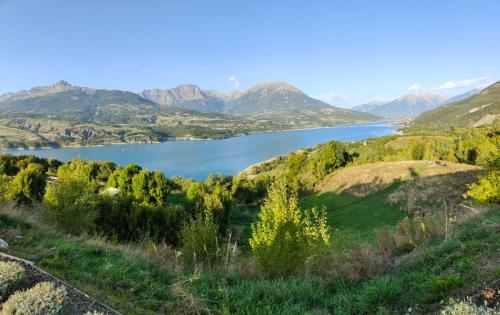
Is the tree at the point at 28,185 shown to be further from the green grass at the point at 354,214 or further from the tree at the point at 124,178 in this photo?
the green grass at the point at 354,214

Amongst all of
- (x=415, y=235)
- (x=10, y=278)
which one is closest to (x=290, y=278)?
(x=415, y=235)

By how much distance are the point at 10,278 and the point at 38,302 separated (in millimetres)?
1020

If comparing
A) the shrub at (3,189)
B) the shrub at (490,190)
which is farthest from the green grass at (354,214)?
the shrub at (3,189)

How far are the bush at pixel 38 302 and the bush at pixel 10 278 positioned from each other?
0.45 meters

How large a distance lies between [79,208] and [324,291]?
12979 mm

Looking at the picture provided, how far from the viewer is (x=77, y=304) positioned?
5.06m

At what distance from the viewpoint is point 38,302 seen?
4.47 metres

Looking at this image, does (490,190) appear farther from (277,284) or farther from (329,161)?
(329,161)

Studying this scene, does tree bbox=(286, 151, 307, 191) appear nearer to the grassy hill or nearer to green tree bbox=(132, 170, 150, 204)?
green tree bbox=(132, 170, 150, 204)

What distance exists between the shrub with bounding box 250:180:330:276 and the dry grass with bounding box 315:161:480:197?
24084 mm

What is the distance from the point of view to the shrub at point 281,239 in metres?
7.78

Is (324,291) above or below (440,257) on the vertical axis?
below

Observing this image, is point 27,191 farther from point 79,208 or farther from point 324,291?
point 324,291

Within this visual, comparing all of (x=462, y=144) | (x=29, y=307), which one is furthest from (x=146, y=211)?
(x=462, y=144)
